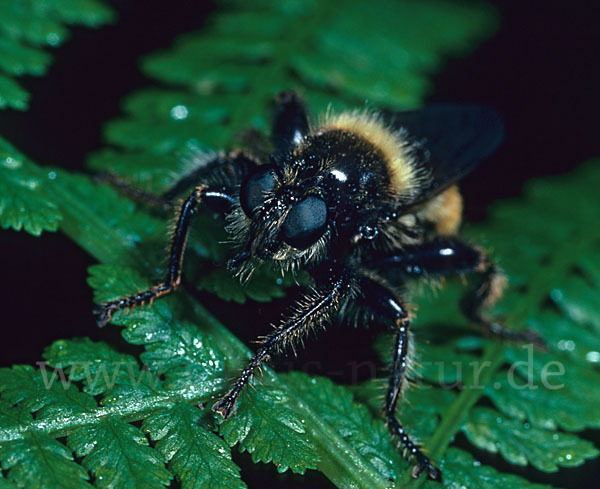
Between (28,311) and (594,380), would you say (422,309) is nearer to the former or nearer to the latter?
(594,380)

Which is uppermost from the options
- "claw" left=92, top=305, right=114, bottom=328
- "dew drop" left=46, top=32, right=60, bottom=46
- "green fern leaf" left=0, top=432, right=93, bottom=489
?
"dew drop" left=46, top=32, right=60, bottom=46

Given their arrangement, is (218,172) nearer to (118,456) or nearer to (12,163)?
(12,163)

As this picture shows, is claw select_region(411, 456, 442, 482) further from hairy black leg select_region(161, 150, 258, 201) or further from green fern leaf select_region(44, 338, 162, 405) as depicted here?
hairy black leg select_region(161, 150, 258, 201)

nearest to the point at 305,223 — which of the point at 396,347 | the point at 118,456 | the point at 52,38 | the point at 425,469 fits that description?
the point at 396,347

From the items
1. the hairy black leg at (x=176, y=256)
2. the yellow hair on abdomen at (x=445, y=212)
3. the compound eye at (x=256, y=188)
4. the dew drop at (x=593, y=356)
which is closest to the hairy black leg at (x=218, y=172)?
the hairy black leg at (x=176, y=256)

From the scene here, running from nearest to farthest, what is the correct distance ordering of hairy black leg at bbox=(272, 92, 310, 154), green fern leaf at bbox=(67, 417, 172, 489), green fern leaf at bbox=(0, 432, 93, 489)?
green fern leaf at bbox=(0, 432, 93, 489) → green fern leaf at bbox=(67, 417, 172, 489) → hairy black leg at bbox=(272, 92, 310, 154)

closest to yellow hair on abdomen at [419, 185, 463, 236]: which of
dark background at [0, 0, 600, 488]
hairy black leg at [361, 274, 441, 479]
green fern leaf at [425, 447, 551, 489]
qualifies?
hairy black leg at [361, 274, 441, 479]
